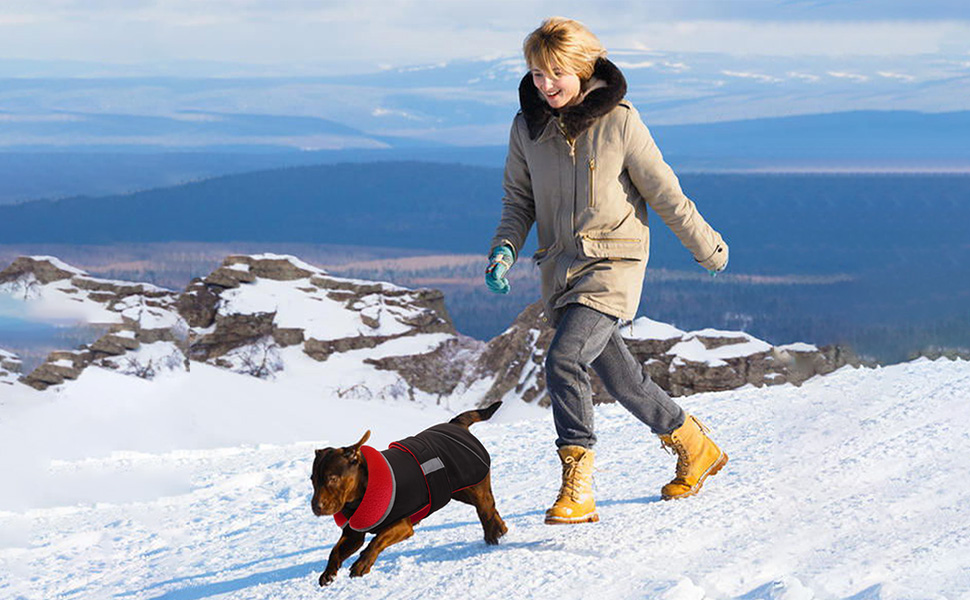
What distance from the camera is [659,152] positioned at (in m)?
4.20

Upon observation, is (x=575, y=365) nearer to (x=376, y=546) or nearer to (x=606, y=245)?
(x=606, y=245)

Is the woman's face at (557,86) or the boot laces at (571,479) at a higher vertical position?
the woman's face at (557,86)

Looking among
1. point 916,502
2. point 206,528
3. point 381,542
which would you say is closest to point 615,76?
point 381,542

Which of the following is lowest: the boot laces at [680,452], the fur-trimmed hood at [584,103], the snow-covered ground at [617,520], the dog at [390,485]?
the snow-covered ground at [617,520]

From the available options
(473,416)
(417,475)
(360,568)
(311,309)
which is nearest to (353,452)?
(417,475)

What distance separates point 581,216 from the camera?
411 cm

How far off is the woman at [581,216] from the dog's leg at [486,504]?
25cm

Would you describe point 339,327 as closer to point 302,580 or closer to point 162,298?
point 162,298

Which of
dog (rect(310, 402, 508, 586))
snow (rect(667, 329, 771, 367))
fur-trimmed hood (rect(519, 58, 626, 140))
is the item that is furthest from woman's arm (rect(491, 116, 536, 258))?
snow (rect(667, 329, 771, 367))

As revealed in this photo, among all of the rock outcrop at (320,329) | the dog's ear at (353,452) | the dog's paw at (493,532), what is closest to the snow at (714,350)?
the rock outcrop at (320,329)

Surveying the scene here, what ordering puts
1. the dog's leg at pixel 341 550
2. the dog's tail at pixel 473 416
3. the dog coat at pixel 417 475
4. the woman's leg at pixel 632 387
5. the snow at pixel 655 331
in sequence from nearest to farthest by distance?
the dog coat at pixel 417 475
the dog's leg at pixel 341 550
the dog's tail at pixel 473 416
the woman's leg at pixel 632 387
the snow at pixel 655 331

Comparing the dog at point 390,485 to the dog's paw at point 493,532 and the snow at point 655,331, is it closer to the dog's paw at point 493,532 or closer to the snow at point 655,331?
the dog's paw at point 493,532

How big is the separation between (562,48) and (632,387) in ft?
4.88

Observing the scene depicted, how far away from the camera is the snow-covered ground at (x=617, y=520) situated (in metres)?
3.77
